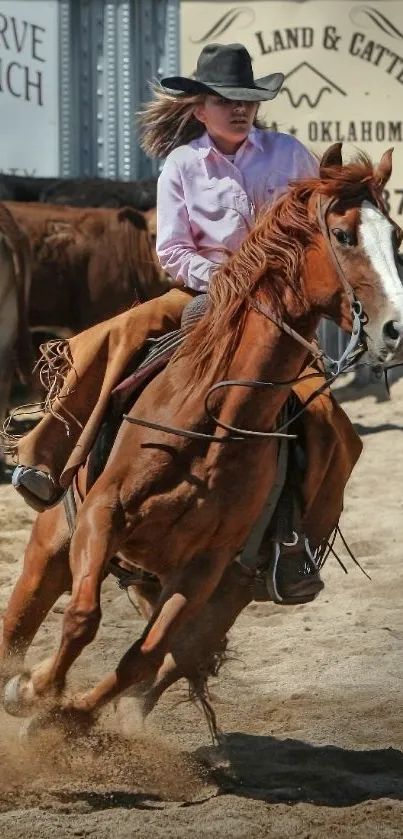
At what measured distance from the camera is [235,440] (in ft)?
14.4

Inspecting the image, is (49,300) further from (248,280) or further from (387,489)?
(248,280)

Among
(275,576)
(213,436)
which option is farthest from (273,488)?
(213,436)

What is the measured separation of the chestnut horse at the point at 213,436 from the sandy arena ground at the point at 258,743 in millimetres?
292

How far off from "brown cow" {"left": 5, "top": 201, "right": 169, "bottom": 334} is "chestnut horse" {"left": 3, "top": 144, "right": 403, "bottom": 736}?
18.7 ft

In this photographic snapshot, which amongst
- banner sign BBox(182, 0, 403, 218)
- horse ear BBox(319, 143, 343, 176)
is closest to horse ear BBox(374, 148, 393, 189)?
horse ear BBox(319, 143, 343, 176)

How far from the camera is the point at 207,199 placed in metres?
4.87

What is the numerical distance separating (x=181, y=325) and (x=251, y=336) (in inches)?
16.6

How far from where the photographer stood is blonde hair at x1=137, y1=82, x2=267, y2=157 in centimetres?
502

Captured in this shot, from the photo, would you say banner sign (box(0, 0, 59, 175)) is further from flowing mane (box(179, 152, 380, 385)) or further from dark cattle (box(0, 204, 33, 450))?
flowing mane (box(179, 152, 380, 385))

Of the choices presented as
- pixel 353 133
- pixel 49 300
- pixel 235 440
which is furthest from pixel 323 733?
pixel 353 133

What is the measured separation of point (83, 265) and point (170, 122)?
17.1ft

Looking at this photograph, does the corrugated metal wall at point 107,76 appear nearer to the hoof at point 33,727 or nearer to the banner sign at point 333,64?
the banner sign at point 333,64

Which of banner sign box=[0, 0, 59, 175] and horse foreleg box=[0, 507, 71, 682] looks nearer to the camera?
horse foreleg box=[0, 507, 71, 682]

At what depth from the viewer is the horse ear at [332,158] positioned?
434 cm
